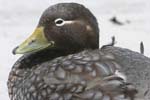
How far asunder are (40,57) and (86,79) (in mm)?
711

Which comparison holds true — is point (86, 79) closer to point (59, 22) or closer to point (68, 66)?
point (68, 66)

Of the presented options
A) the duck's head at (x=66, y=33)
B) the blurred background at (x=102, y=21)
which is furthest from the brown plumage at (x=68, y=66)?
the blurred background at (x=102, y=21)

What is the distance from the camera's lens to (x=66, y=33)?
Result: 6.36m

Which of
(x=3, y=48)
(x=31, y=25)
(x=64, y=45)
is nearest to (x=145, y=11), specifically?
(x=31, y=25)

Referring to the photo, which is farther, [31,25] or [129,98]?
[31,25]

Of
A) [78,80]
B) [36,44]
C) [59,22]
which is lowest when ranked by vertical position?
[78,80]

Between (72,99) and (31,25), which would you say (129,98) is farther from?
(31,25)

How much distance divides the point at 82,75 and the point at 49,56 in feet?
1.90

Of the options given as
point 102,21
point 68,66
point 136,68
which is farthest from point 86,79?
point 102,21

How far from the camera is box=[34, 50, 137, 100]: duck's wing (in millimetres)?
5762

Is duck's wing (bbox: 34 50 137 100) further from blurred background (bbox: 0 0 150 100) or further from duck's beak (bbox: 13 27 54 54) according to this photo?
blurred background (bbox: 0 0 150 100)

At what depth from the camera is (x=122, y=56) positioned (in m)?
6.09

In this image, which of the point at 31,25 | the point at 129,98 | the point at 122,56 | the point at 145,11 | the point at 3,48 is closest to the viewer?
the point at 129,98

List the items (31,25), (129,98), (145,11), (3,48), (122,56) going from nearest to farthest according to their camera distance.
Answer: (129,98), (122,56), (3,48), (31,25), (145,11)
